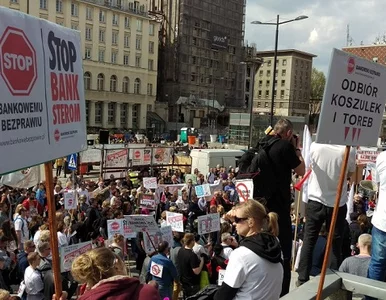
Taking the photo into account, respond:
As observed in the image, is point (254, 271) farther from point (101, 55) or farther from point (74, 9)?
point (101, 55)

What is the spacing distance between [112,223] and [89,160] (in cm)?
1363

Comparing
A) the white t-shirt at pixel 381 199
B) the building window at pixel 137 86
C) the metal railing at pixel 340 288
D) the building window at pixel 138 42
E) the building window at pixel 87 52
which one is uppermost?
the building window at pixel 138 42

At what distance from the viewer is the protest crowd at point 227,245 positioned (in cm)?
301

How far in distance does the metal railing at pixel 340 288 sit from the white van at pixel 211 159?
829 inches

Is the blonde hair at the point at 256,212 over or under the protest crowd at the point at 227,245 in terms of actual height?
over

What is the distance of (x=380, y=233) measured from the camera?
4.25 metres

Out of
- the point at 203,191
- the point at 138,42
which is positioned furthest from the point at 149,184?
the point at 138,42

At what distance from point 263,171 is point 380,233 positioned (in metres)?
1.30

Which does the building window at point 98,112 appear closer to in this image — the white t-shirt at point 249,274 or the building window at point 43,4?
the building window at point 43,4

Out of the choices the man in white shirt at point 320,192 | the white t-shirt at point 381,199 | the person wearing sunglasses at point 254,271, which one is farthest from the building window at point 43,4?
the person wearing sunglasses at point 254,271

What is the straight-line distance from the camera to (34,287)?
608 cm

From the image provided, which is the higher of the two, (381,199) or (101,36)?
(101,36)

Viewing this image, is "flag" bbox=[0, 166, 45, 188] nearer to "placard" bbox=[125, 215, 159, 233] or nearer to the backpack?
"placard" bbox=[125, 215, 159, 233]

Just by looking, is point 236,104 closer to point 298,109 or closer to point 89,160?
point 298,109
